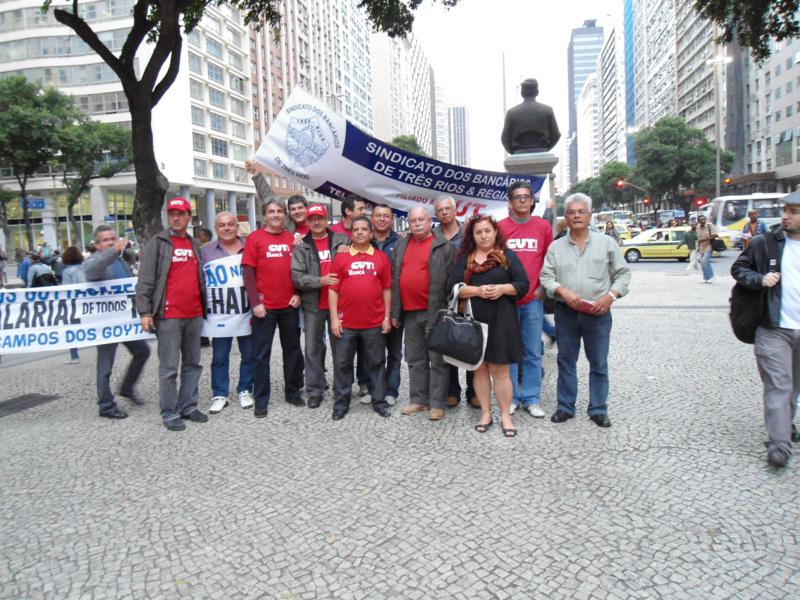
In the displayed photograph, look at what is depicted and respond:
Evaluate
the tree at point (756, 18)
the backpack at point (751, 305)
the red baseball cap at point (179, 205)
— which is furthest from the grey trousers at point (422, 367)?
the tree at point (756, 18)

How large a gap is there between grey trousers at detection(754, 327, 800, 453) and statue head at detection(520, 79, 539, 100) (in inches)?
188

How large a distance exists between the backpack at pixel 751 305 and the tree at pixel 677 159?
212ft

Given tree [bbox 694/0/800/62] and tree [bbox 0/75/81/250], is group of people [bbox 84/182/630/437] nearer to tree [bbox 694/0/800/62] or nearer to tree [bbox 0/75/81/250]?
tree [bbox 694/0/800/62]

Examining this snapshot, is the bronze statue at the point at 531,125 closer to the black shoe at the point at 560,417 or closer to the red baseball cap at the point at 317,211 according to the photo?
the red baseball cap at the point at 317,211

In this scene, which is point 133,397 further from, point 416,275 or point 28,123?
point 28,123

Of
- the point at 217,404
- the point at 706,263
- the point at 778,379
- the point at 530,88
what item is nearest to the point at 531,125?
the point at 530,88

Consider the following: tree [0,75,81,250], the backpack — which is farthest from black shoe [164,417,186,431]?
tree [0,75,81,250]

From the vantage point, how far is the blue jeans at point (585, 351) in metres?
4.81

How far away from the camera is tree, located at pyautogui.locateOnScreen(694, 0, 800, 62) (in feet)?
27.1

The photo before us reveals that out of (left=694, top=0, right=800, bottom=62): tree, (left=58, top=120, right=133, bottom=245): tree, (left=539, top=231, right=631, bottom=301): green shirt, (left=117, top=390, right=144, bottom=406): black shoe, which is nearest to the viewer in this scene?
(left=539, top=231, right=631, bottom=301): green shirt

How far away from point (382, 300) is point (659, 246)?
886 inches

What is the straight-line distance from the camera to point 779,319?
13.0 feet

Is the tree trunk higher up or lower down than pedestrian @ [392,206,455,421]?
higher up

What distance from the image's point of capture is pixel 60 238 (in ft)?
172
